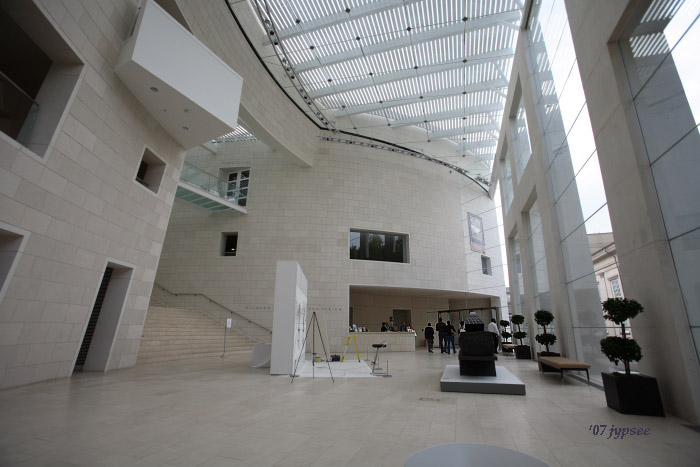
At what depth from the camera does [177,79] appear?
27.3 feet

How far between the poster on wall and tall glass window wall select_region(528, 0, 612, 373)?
12.4 meters

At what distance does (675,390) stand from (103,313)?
11.6 m

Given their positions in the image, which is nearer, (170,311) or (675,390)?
(675,390)

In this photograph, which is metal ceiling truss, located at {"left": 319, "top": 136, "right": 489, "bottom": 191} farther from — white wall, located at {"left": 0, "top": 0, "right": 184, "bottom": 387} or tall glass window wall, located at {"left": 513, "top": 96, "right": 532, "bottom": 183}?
white wall, located at {"left": 0, "top": 0, "right": 184, "bottom": 387}

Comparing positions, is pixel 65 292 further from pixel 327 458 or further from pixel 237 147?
pixel 237 147

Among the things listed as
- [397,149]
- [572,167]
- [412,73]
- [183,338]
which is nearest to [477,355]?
[572,167]

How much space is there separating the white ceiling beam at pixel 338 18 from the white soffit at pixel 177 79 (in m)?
4.39

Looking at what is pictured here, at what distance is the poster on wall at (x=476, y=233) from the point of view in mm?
Answer: 21866

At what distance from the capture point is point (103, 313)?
8.78 m

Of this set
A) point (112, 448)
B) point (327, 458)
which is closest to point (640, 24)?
point (327, 458)

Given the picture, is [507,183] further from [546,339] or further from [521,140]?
[546,339]

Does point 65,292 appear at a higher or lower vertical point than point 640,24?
lower

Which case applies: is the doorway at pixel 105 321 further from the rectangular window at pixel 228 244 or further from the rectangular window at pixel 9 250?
the rectangular window at pixel 228 244

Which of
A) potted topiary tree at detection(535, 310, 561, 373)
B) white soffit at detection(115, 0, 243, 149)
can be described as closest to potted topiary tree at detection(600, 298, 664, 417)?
potted topiary tree at detection(535, 310, 561, 373)
